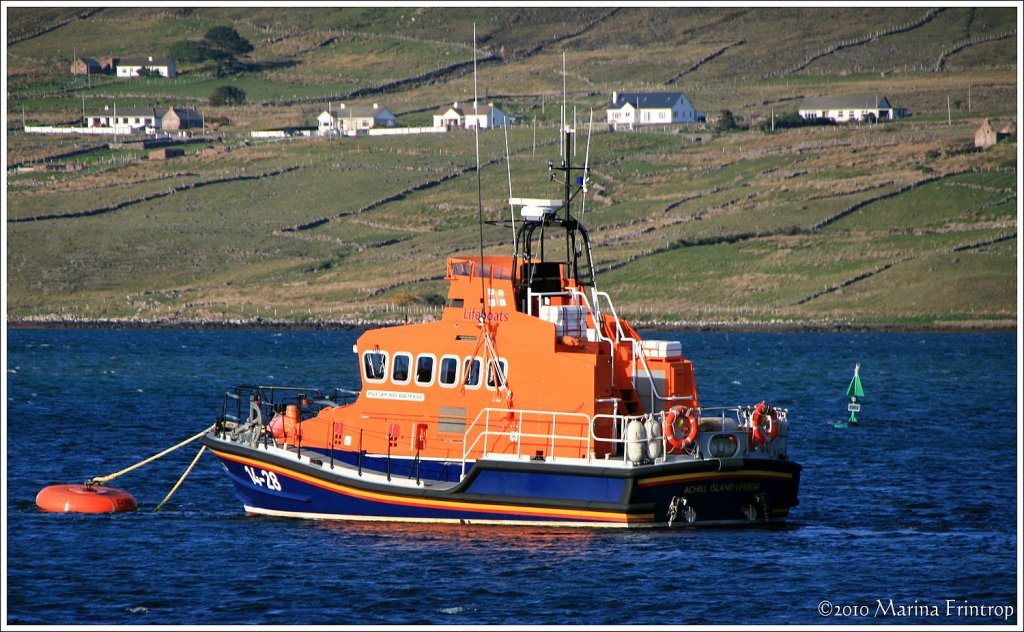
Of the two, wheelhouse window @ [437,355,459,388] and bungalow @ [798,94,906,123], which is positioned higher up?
bungalow @ [798,94,906,123]

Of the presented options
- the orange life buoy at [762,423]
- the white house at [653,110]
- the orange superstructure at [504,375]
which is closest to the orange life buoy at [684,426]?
the orange superstructure at [504,375]

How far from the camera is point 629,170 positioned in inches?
5502

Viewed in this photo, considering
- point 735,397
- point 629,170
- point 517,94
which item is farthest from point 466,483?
point 517,94

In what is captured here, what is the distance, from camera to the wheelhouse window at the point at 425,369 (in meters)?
26.4

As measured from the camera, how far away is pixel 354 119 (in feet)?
561

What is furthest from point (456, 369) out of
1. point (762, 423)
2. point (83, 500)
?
point (83, 500)

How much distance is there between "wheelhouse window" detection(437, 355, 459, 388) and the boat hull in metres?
1.69

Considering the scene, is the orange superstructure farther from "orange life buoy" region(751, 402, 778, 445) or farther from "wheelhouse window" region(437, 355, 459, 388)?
"orange life buoy" region(751, 402, 778, 445)

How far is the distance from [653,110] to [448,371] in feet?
467

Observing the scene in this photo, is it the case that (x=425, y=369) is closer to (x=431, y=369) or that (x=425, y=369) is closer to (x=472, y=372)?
(x=431, y=369)

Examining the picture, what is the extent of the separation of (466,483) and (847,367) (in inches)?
1954

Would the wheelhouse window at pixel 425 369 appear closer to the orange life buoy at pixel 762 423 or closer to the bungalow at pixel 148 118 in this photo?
the orange life buoy at pixel 762 423

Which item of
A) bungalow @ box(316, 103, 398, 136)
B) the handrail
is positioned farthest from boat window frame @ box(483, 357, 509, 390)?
bungalow @ box(316, 103, 398, 136)

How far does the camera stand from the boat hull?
79.7ft
